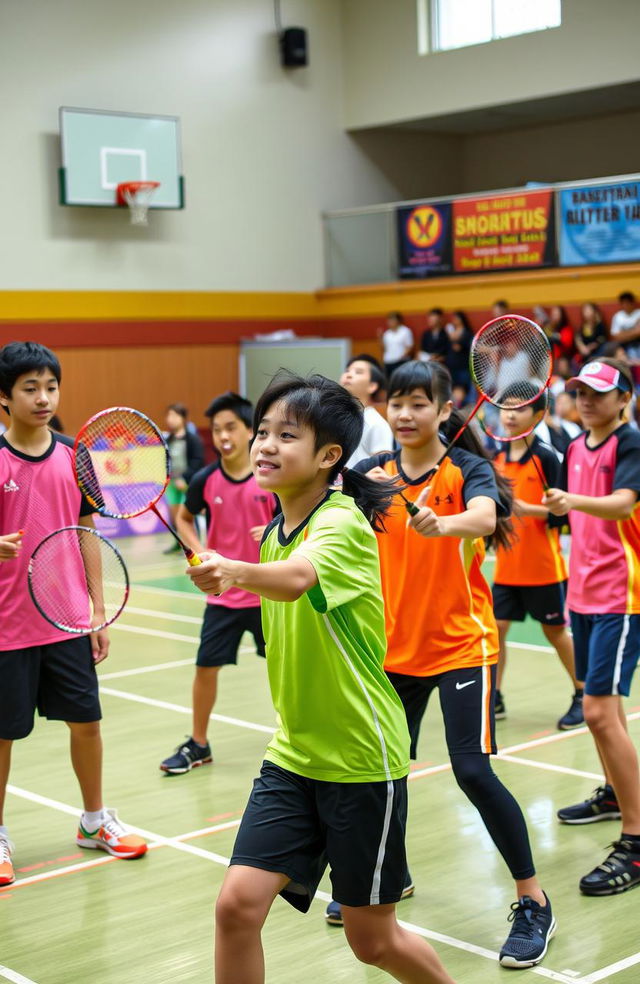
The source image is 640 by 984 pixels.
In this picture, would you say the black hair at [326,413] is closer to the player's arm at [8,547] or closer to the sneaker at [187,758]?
the player's arm at [8,547]

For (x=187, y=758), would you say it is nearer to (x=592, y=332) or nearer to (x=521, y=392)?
(x=521, y=392)

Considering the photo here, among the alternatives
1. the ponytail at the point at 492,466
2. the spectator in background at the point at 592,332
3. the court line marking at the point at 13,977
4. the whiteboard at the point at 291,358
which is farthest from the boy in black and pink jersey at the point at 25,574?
the whiteboard at the point at 291,358

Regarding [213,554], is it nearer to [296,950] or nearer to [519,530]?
[296,950]

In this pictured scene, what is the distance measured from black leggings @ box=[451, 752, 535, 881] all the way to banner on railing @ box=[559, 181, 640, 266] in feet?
50.4

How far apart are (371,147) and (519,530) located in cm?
1881

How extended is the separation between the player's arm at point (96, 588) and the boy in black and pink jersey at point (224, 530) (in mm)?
1416

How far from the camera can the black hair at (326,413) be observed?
3.18 metres

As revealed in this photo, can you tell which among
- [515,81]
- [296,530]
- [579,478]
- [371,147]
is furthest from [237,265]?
[296,530]

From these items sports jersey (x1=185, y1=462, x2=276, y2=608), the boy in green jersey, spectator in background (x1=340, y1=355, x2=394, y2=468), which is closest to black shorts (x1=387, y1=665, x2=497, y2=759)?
the boy in green jersey

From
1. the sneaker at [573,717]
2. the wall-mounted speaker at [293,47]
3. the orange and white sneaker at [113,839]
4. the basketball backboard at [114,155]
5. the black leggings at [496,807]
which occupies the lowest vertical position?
the sneaker at [573,717]

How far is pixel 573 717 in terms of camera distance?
7281mm

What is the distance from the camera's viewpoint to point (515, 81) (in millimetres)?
22141

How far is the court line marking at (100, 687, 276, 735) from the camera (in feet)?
24.9

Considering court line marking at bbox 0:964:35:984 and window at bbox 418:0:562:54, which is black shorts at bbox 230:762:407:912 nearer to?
court line marking at bbox 0:964:35:984
